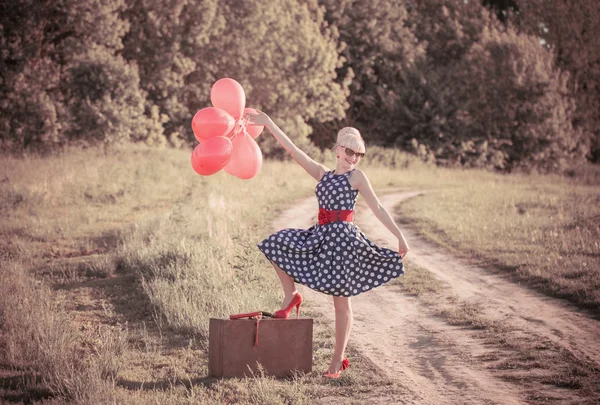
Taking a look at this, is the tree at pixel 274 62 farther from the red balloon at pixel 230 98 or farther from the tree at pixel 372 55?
the red balloon at pixel 230 98

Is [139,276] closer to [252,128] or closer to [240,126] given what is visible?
[252,128]

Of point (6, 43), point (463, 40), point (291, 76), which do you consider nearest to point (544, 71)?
point (463, 40)

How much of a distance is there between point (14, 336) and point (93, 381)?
5.44ft

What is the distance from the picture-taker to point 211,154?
18.4 ft

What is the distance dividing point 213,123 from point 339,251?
151 cm

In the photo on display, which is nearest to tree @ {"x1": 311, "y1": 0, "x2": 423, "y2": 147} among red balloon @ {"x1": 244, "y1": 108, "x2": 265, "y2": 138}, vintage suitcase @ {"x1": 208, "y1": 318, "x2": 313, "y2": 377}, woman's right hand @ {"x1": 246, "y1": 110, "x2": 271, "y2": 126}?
red balloon @ {"x1": 244, "y1": 108, "x2": 265, "y2": 138}

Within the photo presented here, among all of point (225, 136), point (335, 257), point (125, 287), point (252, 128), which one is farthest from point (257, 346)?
point (125, 287)

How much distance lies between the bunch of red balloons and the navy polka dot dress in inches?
30.8

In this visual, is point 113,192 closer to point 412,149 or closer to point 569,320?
point 569,320

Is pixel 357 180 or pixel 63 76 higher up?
pixel 63 76

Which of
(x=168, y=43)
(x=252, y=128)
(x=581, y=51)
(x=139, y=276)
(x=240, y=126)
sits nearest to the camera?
(x=240, y=126)

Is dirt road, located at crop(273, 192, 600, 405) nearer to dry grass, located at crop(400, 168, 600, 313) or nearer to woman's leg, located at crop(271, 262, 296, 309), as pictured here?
dry grass, located at crop(400, 168, 600, 313)

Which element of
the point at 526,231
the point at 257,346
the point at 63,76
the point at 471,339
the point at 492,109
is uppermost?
the point at 492,109

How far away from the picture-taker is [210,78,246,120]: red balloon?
19.1 feet
